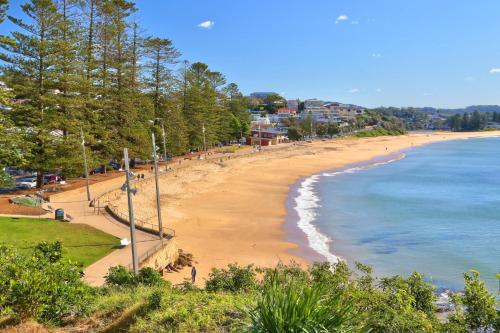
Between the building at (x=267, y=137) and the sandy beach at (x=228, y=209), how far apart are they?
27.1m

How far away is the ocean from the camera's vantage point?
1900cm

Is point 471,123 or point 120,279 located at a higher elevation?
point 471,123

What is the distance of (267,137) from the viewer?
3807 inches

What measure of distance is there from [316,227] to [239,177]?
20.5 m

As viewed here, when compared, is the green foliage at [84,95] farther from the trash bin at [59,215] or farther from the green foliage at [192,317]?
the green foliage at [192,317]

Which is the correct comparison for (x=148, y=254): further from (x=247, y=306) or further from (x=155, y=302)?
(x=247, y=306)

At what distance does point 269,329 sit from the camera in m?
4.41

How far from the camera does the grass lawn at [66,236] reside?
16.6 m

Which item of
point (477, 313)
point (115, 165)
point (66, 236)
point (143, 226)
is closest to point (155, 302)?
point (477, 313)

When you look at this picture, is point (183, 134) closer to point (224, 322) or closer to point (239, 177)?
point (239, 177)

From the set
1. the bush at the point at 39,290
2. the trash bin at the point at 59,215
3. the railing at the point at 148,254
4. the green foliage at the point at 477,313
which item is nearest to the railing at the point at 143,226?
the railing at the point at 148,254

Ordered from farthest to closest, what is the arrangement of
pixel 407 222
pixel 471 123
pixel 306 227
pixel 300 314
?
pixel 471 123, pixel 407 222, pixel 306 227, pixel 300 314

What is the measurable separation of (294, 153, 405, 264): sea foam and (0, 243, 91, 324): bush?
10.1 metres

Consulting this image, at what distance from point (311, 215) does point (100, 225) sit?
13.8m
